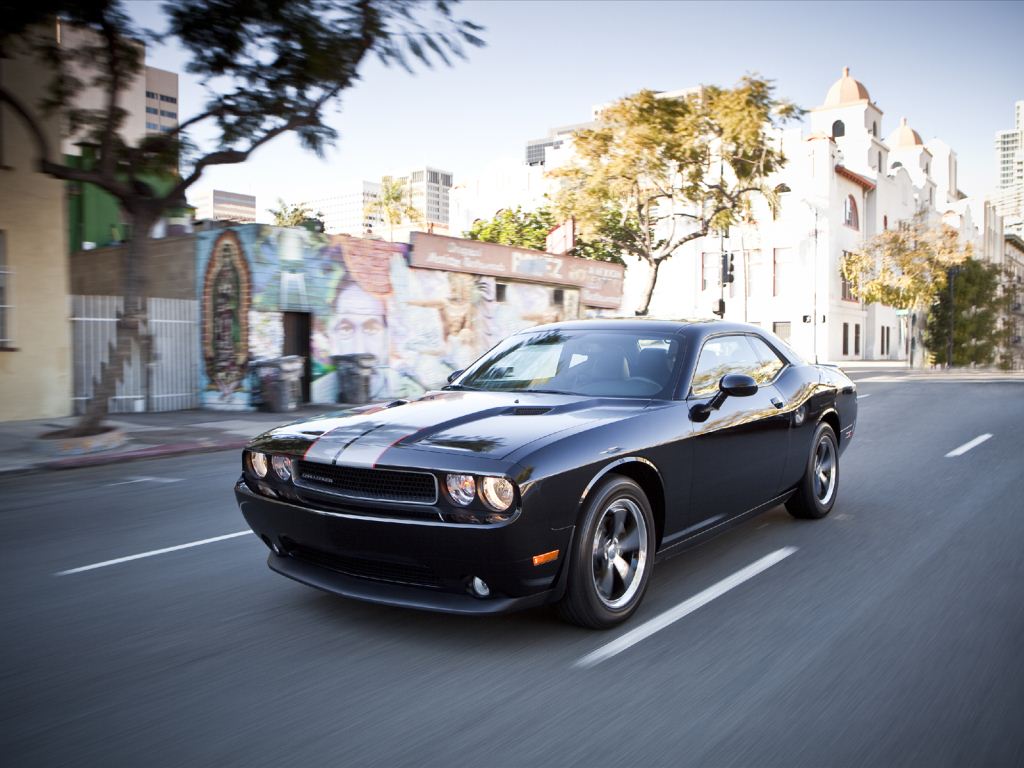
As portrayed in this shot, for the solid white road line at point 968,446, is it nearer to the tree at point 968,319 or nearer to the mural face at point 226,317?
the mural face at point 226,317

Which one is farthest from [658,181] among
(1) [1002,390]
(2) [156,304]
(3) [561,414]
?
(3) [561,414]

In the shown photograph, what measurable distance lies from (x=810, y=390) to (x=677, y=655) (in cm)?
309

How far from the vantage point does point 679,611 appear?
4270 mm

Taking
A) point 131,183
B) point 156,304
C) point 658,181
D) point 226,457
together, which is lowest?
point 226,457

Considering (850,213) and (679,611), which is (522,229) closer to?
(850,213)

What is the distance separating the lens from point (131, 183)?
11.7m

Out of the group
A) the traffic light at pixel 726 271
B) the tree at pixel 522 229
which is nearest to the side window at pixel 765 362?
the traffic light at pixel 726 271

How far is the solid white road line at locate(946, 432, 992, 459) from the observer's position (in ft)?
32.6

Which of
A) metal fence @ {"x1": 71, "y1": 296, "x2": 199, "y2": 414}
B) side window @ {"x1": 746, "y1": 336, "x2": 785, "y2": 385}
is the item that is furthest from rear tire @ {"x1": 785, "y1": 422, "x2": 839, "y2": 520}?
metal fence @ {"x1": 71, "y1": 296, "x2": 199, "y2": 414}

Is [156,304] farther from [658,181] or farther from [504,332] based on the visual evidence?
[658,181]

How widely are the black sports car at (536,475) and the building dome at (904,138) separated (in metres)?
84.4

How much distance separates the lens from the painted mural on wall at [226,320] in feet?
60.3

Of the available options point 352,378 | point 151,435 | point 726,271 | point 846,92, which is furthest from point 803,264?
point 151,435

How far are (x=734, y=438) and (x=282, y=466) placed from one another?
98.3 inches
